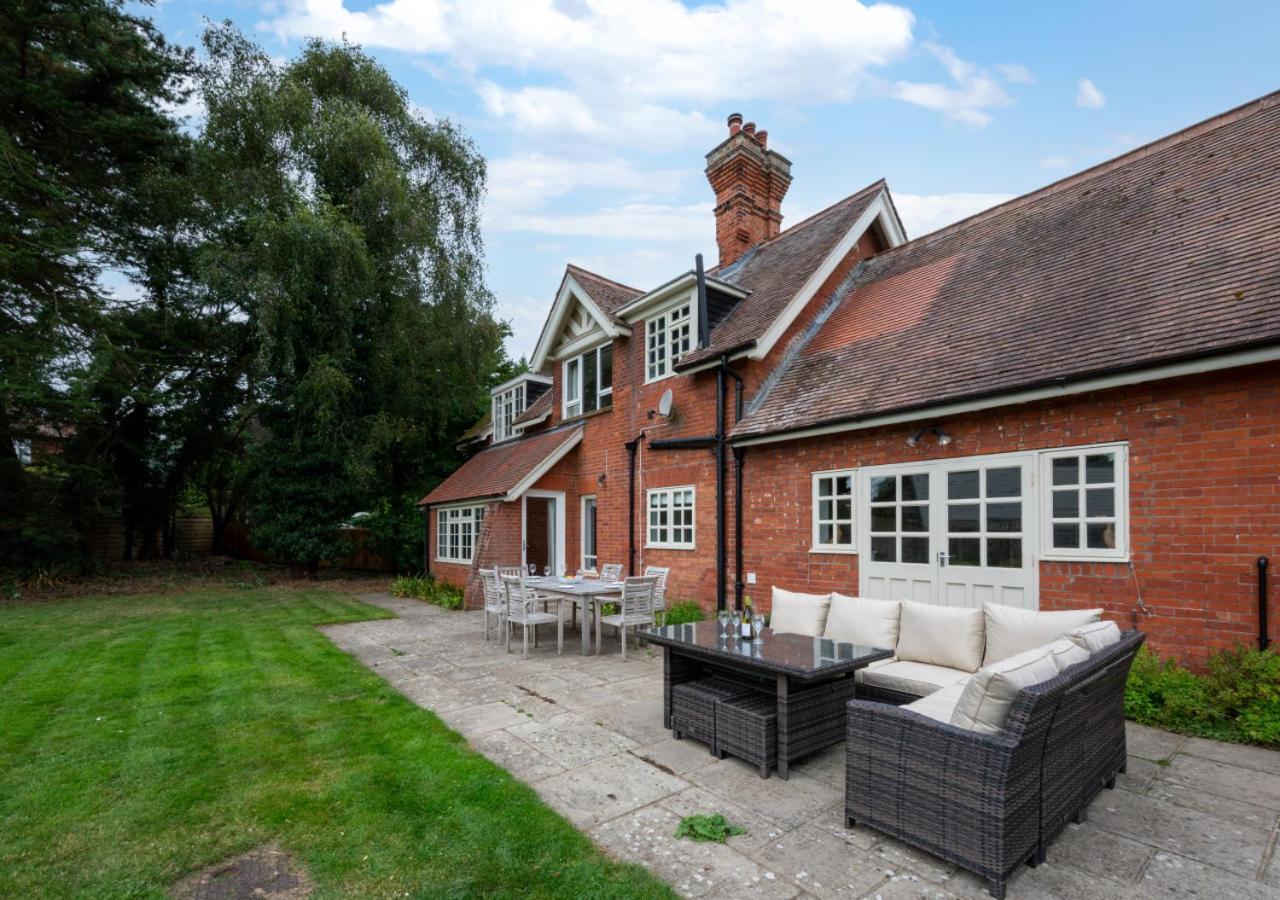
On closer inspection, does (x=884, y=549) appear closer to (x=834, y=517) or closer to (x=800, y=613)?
(x=834, y=517)

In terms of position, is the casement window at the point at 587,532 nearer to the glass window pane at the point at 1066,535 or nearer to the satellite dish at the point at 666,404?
the satellite dish at the point at 666,404

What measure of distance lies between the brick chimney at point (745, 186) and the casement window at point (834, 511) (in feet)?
24.2

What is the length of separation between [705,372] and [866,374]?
297 centimetres

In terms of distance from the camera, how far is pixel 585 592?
8.54 m

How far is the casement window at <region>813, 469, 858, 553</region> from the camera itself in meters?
8.36

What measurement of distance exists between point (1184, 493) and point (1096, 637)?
2772 mm

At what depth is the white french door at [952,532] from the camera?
6645 millimetres

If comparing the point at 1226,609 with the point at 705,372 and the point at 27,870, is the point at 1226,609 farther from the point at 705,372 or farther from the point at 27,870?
the point at 27,870

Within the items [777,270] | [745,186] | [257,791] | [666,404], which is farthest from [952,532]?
[745,186]

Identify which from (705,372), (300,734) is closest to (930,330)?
(705,372)

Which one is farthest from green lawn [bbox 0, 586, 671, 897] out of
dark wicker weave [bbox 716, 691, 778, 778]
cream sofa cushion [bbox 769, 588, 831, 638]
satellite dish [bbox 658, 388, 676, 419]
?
satellite dish [bbox 658, 388, 676, 419]

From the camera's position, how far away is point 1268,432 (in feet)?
17.0

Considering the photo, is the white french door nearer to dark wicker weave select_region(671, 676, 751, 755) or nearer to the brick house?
the brick house

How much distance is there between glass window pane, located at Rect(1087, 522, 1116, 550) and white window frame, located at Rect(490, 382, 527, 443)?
14146 mm
